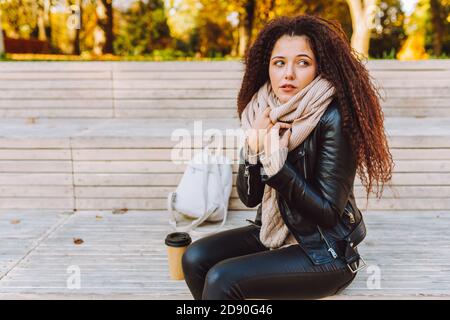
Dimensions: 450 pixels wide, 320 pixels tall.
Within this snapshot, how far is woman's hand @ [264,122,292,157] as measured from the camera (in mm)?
2018

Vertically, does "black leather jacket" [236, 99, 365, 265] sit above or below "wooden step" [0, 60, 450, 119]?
below

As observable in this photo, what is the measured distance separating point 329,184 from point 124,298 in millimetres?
1327

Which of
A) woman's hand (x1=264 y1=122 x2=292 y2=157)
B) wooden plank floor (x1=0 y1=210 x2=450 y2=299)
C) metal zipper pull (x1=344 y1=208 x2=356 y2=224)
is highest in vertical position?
woman's hand (x1=264 y1=122 x2=292 y2=157)

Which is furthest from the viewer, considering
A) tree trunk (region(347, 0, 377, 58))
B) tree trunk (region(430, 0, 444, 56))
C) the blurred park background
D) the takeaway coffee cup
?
tree trunk (region(430, 0, 444, 56))

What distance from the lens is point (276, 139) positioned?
2.04 m

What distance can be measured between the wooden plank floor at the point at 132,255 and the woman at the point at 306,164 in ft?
1.55

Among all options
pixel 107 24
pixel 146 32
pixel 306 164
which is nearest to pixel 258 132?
pixel 306 164

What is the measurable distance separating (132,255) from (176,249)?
65 cm

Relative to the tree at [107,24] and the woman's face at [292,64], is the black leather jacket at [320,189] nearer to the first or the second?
the woman's face at [292,64]

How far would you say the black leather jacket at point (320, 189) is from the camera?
6.44 ft

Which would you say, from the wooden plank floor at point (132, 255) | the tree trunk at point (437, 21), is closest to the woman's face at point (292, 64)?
the wooden plank floor at point (132, 255)

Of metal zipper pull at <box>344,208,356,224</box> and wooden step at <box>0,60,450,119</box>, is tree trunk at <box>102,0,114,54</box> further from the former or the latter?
metal zipper pull at <box>344,208,356,224</box>

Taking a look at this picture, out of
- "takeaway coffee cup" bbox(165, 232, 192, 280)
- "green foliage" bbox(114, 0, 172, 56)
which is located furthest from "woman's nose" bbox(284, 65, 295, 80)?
"green foliage" bbox(114, 0, 172, 56)

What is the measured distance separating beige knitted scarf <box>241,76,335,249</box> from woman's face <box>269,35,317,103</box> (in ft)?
0.17
